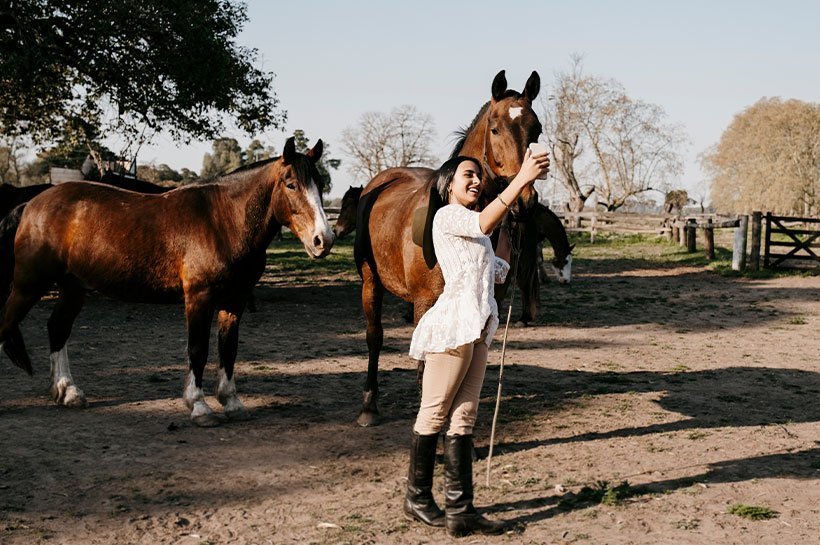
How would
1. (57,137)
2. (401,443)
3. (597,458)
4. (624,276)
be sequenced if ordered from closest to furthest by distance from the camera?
(597,458) < (401,443) < (57,137) < (624,276)

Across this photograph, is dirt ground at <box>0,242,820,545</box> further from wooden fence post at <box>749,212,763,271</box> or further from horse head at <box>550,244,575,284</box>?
wooden fence post at <box>749,212,763,271</box>

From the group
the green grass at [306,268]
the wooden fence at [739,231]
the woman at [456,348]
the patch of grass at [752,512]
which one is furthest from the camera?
the wooden fence at [739,231]

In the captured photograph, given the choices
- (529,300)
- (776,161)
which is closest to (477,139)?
(529,300)

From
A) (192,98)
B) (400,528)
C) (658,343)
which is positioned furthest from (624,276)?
(400,528)

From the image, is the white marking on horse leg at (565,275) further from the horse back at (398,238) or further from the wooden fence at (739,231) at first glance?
the horse back at (398,238)

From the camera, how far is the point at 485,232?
373 centimetres

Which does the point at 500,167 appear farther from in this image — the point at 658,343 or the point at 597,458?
the point at 658,343

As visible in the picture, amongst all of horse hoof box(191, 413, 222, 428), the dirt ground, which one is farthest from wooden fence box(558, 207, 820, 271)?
horse hoof box(191, 413, 222, 428)

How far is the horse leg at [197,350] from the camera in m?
5.91

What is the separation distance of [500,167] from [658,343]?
615cm

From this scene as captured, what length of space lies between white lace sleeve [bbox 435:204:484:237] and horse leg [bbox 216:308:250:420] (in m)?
2.89

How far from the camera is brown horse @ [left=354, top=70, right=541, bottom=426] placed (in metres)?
5.24

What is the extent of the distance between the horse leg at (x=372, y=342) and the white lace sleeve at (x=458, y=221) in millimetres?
2410

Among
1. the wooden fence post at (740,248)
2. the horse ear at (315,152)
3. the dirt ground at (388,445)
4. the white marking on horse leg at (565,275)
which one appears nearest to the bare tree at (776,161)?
the wooden fence post at (740,248)
